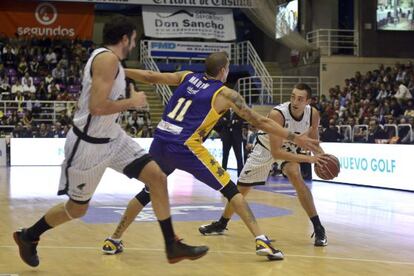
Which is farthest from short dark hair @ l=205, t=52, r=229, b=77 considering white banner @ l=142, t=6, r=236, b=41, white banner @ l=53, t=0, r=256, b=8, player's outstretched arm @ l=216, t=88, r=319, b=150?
white banner @ l=142, t=6, r=236, b=41

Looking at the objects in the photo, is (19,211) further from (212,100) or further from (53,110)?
(53,110)

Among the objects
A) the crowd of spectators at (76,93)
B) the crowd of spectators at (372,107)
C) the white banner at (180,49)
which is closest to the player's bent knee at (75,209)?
the crowd of spectators at (372,107)

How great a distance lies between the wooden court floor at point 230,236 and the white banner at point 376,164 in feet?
2.70

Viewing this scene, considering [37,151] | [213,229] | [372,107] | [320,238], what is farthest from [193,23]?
[320,238]

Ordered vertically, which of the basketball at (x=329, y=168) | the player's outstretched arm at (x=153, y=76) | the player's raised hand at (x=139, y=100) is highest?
the player's outstretched arm at (x=153, y=76)

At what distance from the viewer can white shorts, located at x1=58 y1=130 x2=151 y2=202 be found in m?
5.41

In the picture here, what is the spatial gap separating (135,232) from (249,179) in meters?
1.45

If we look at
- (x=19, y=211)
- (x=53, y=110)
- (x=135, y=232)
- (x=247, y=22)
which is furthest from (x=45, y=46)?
(x=135, y=232)

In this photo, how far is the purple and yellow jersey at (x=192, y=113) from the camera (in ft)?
21.3

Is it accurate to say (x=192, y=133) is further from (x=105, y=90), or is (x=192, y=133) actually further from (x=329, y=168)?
(x=105, y=90)

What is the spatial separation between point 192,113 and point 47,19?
2207cm

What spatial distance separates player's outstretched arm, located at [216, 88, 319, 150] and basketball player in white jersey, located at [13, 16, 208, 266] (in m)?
1.00

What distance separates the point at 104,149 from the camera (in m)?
5.46

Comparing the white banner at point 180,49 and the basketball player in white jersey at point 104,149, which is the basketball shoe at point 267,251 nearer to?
the basketball player in white jersey at point 104,149
